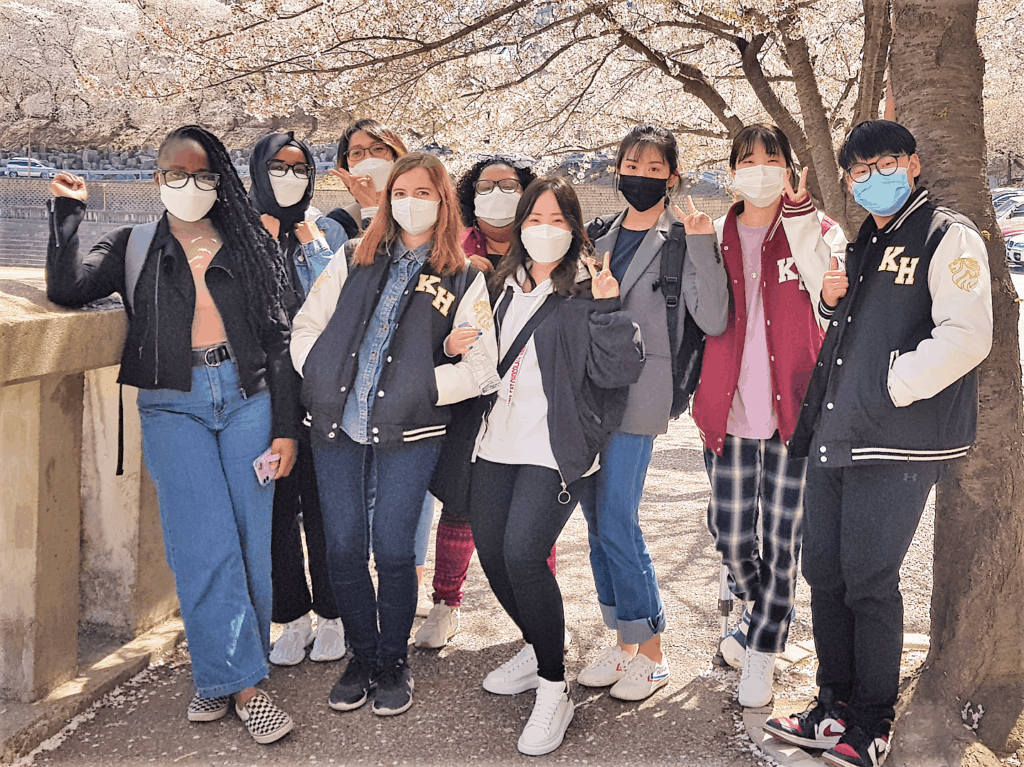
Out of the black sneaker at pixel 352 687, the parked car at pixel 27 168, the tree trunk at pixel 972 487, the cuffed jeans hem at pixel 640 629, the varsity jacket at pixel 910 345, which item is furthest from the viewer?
the parked car at pixel 27 168

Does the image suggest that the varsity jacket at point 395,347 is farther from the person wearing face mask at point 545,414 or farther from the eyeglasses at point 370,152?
the eyeglasses at point 370,152

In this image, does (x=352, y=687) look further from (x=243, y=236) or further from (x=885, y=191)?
(x=885, y=191)

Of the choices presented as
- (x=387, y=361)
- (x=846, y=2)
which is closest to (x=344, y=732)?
(x=387, y=361)

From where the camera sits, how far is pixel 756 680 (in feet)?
10.5

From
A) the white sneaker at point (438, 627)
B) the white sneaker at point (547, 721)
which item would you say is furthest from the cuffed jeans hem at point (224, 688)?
the white sneaker at point (547, 721)

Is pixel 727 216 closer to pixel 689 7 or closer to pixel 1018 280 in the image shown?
pixel 689 7

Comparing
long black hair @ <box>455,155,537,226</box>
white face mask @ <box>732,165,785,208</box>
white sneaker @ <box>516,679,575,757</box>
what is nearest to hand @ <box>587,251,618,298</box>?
white face mask @ <box>732,165,785,208</box>

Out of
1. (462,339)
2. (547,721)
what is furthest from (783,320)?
(547,721)

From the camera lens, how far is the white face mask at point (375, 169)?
12.4ft

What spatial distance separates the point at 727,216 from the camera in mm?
3260

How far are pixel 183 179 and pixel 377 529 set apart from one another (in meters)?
1.39

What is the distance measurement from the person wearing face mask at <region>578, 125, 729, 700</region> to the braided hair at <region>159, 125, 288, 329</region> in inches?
48.7

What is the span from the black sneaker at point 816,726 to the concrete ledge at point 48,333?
2.61m

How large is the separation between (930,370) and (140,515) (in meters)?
3.00
